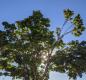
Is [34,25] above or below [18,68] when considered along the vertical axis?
above

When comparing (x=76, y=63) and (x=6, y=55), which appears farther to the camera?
(x=6, y=55)

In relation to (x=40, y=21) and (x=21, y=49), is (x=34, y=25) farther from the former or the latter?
(x=21, y=49)

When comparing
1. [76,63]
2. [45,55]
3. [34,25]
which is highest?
[34,25]

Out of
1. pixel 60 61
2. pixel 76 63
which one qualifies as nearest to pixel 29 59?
pixel 60 61

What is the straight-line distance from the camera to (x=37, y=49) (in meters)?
36.0

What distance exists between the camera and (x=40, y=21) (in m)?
35.4

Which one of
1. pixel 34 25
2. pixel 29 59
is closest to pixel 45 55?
pixel 29 59

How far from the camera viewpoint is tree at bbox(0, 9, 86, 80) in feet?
115

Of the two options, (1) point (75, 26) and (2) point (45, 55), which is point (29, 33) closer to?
(2) point (45, 55)

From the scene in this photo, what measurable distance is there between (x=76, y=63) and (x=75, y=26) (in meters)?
6.01

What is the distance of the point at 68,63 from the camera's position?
35438 mm

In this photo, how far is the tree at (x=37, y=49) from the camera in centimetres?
3497

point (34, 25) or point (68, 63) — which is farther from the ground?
point (34, 25)

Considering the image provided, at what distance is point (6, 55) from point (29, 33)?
521cm
